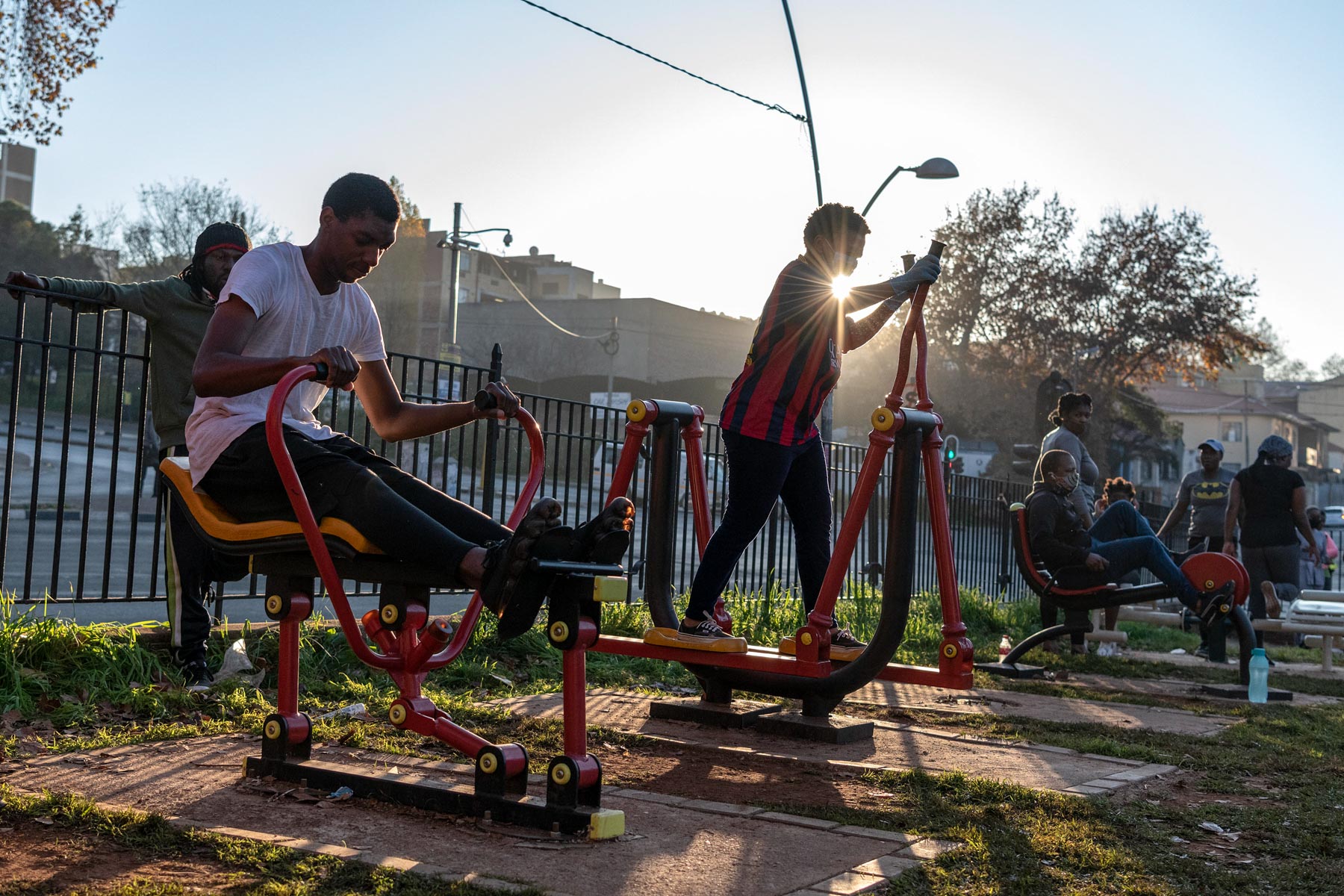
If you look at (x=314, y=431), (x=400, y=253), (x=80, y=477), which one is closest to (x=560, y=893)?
(x=314, y=431)

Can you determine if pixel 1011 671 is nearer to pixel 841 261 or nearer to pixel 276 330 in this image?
pixel 841 261

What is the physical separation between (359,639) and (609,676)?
344 centimetres

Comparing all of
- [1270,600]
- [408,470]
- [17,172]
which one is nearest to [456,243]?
[408,470]

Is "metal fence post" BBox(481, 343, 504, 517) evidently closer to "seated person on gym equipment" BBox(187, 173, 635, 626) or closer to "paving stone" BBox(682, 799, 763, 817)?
"seated person on gym equipment" BBox(187, 173, 635, 626)

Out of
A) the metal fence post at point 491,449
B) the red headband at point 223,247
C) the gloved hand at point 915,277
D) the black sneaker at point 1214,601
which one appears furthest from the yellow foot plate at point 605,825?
the black sneaker at point 1214,601

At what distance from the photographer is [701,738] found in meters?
5.00

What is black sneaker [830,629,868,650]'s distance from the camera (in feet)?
16.5

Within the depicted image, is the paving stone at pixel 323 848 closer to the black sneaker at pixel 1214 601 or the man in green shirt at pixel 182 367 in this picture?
the man in green shirt at pixel 182 367

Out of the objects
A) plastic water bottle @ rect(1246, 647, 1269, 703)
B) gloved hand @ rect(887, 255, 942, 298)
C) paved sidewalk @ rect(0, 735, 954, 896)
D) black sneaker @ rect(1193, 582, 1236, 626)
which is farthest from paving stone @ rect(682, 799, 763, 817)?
black sneaker @ rect(1193, 582, 1236, 626)

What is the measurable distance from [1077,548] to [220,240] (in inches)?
223

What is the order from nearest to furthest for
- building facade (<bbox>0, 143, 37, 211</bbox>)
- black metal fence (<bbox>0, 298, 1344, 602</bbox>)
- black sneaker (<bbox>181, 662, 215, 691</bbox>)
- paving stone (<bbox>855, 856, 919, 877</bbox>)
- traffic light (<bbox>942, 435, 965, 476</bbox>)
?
1. paving stone (<bbox>855, 856, 919, 877</bbox>)
2. black sneaker (<bbox>181, 662, 215, 691</bbox>)
3. black metal fence (<bbox>0, 298, 1344, 602</bbox>)
4. traffic light (<bbox>942, 435, 965, 476</bbox>)
5. building facade (<bbox>0, 143, 37, 211</bbox>)

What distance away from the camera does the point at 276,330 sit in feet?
11.8

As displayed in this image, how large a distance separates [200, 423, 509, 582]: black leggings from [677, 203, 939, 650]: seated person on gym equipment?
1780 millimetres

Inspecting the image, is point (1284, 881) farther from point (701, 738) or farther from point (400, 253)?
point (400, 253)
